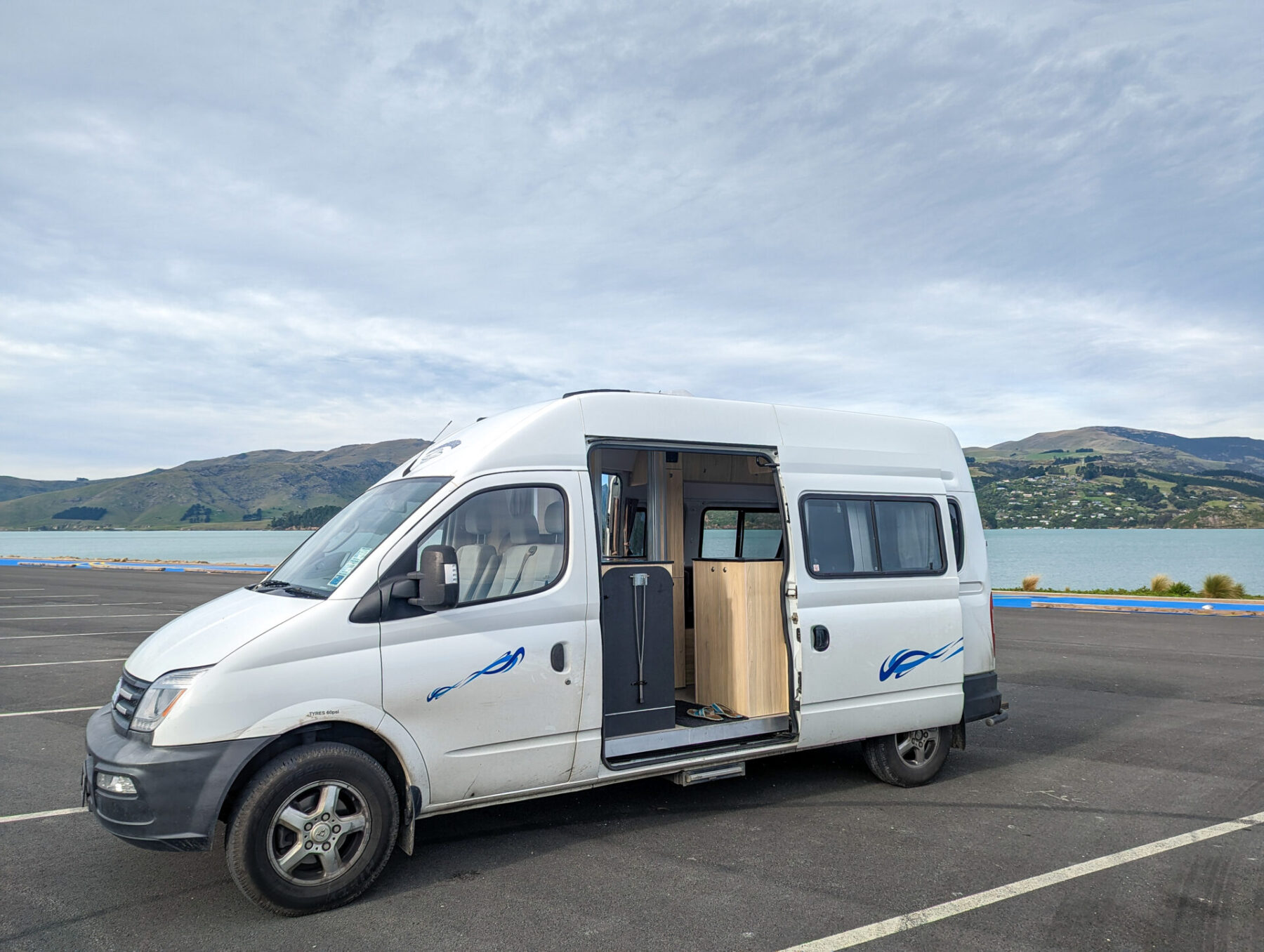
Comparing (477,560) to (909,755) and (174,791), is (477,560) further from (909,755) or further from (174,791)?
(909,755)

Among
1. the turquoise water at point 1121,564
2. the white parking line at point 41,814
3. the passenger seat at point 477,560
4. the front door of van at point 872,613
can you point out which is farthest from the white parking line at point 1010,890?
the turquoise water at point 1121,564

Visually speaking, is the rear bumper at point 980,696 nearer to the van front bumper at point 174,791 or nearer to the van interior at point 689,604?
the van interior at point 689,604

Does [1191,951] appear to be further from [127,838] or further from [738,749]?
[127,838]

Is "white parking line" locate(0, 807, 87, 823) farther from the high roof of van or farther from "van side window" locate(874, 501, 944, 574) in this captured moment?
"van side window" locate(874, 501, 944, 574)

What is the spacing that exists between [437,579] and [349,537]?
92cm

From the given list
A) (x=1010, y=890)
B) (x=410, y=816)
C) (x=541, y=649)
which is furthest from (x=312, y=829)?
(x=1010, y=890)

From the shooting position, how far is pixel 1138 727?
808 cm

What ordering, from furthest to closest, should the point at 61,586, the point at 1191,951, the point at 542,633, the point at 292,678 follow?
the point at 61,586, the point at 542,633, the point at 292,678, the point at 1191,951

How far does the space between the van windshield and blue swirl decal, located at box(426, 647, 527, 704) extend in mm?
758

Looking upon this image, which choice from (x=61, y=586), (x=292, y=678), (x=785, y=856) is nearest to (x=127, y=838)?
(x=292, y=678)

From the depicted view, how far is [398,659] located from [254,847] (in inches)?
40.2

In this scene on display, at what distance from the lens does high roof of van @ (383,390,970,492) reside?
4.94m

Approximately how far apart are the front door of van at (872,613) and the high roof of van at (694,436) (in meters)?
0.24

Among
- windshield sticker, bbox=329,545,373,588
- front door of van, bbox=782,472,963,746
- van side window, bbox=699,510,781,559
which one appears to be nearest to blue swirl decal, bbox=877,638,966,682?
front door of van, bbox=782,472,963,746
